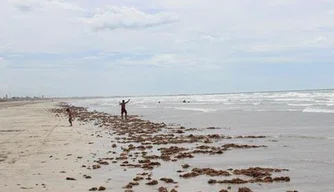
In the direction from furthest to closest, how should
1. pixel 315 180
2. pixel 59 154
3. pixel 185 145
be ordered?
1. pixel 185 145
2. pixel 59 154
3. pixel 315 180

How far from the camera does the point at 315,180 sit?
11.0 m

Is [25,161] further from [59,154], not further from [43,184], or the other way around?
[43,184]

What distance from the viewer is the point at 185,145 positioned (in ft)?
63.6

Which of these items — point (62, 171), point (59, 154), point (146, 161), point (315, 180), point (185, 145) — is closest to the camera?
point (315, 180)

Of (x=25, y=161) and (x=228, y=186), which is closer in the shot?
(x=228, y=186)

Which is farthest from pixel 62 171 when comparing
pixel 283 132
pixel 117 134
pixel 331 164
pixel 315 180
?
pixel 283 132

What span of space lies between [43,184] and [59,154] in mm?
5666

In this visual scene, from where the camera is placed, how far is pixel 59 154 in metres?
16.4

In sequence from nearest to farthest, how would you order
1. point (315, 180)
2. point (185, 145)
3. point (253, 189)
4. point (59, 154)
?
point (253, 189) < point (315, 180) < point (59, 154) < point (185, 145)

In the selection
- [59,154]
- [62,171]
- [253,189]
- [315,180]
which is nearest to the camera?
[253,189]

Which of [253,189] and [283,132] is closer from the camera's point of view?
[253,189]

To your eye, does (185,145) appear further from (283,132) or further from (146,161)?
(283,132)

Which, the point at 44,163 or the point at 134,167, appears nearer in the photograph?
the point at 134,167

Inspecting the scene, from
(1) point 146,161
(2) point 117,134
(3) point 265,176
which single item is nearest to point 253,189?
(3) point 265,176
